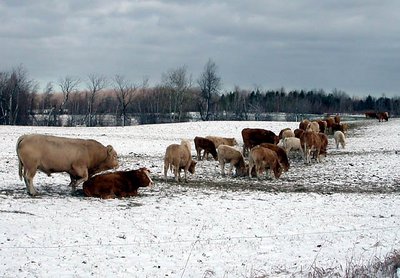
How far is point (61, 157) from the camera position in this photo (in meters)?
13.8

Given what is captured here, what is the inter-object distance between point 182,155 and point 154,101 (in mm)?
84077

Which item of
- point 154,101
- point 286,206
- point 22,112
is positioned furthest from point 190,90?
point 286,206

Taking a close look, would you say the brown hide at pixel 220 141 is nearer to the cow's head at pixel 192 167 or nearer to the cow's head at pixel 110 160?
the cow's head at pixel 192 167

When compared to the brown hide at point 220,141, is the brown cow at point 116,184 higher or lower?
lower

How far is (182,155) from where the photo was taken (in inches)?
677

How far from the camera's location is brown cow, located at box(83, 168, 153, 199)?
13.6 metres

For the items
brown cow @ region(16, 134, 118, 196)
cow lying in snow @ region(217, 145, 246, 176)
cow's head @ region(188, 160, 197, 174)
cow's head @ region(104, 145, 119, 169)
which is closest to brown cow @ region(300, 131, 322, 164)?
cow lying in snow @ region(217, 145, 246, 176)

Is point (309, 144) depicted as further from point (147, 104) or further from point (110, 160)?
point (147, 104)

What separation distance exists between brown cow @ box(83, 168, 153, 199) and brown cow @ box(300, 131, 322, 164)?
1232cm

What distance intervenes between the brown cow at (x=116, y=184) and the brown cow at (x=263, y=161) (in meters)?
5.73

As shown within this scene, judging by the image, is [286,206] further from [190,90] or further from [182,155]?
[190,90]

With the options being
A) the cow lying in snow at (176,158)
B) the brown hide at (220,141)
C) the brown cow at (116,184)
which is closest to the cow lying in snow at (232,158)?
the cow lying in snow at (176,158)

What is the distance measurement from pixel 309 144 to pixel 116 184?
44.4 ft

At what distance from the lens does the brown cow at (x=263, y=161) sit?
19077mm
